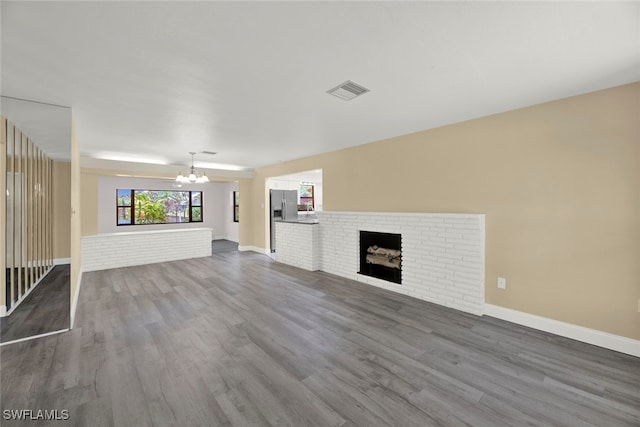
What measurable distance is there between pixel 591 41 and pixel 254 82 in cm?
248

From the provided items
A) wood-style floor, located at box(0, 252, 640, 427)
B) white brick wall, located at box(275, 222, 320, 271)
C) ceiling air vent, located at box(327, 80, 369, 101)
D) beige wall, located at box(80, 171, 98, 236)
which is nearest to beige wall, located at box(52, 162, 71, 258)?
wood-style floor, located at box(0, 252, 640, 427)

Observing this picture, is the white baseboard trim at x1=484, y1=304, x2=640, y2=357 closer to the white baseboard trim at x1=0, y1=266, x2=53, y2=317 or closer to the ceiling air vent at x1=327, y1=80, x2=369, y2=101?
the ceiling air vent at x1=327, y1=80, x2=369, y2=101

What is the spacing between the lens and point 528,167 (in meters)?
2.91

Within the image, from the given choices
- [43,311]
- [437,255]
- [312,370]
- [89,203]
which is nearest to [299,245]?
[437,255]

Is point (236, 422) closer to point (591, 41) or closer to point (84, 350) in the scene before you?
point (84, 350)

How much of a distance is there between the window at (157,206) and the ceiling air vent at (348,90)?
28.1ft

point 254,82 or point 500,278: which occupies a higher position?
point 254,82

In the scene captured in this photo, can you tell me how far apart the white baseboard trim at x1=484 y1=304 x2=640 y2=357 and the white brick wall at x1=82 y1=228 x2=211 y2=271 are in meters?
6.40

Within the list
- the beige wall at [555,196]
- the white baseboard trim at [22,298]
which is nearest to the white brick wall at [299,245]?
the beige wall at [555,196]

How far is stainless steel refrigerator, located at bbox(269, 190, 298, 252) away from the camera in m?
7.60

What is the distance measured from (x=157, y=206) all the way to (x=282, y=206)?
4.66m

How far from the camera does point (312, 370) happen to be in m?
2.13

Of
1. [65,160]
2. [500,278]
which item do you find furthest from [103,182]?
[500,278]

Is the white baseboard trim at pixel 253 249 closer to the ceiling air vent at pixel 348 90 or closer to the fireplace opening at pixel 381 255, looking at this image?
the fireplace opening at pixel 381 255
